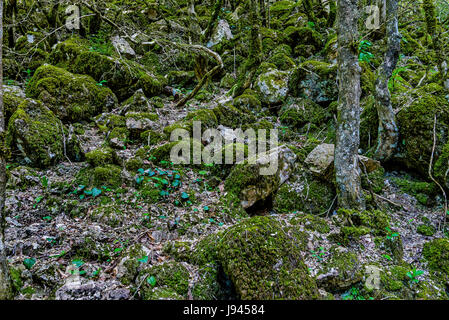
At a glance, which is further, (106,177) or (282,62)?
(282,62)

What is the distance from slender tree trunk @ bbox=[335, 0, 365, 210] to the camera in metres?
4.66

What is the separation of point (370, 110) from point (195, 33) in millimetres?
7259

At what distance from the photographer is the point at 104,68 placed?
26.4 feet

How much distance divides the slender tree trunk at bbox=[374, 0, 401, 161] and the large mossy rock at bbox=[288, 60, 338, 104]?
1.92 metres

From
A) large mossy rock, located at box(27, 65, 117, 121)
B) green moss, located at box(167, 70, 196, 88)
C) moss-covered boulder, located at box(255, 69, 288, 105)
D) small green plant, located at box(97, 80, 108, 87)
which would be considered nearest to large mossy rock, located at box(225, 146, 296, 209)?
moss-covered boulder, located at box(255, 69, 288, 105)

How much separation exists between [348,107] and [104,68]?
24.2 feet

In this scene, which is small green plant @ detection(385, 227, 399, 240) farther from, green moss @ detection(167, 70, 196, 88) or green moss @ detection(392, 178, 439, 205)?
green moss @ detection(167, 70, 196, 88)

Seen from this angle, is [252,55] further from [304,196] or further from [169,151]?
[304,196]

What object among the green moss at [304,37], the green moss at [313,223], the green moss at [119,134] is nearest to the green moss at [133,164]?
the green moss at [119,134]

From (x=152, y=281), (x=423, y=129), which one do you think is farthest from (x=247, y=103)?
(x=152, y=281)

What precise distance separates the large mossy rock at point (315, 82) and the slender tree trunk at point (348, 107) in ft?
10.0

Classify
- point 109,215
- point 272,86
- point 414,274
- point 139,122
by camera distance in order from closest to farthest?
1. point 414,274
2. point 109,215
3. point 139,122
4. point 272,86
